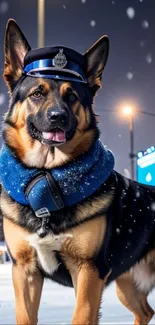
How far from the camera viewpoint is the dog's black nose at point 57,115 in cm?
444

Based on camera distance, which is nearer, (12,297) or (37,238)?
(37,238)

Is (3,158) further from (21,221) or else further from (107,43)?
(107,43)

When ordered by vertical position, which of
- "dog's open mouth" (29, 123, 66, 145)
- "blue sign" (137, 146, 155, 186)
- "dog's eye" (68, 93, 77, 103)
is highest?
"dog's eye" (68, 93, 77, 103)

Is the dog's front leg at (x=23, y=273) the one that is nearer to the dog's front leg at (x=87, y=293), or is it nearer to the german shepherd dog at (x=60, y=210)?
the german shepherd dog at (x=60, y=210)

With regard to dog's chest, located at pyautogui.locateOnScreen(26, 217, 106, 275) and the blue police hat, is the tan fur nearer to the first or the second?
dog's chest, located at pyautogui.locateOnScreen(26, 217, 106, 275)

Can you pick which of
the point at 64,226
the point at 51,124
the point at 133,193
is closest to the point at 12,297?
the point at 133,193

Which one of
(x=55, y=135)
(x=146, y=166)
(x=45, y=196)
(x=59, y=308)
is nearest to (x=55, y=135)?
(x=55, y=135)

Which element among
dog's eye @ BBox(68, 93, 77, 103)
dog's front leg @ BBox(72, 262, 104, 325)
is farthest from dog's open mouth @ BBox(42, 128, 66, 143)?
dog's front leg @ BBox(72, 262, 104, 325)

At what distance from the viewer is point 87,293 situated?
4.65m

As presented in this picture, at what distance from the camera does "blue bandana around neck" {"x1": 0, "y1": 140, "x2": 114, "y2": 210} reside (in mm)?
4742

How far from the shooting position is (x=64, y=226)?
186 inches

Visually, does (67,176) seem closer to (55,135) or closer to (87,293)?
(55,135)

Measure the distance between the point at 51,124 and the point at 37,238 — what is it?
0.82m

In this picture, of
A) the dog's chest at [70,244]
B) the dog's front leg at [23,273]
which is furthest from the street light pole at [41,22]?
the dog's chest at [70,244]
